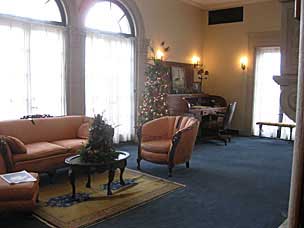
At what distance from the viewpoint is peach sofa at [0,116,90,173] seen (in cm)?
413

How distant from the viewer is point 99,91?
654 cm

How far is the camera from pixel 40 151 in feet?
14.4

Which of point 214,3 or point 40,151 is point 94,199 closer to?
point 40,151

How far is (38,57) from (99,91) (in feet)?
4.86

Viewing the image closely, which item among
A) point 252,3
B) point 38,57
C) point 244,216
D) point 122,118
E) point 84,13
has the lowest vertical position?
point 244,216

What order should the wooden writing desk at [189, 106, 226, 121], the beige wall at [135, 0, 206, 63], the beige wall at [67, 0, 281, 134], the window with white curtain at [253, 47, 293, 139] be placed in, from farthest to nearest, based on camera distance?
1. the window with white curtain at [253, 47, 293, 139]
2. the beige wall at [67, 0, 281, 134]
3. the wooden writing desk at [189, 106, 226, 121]
4. the beige wall at [135, 0, 206, 63]

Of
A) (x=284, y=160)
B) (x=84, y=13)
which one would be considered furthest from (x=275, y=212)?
(x=84, y=13)

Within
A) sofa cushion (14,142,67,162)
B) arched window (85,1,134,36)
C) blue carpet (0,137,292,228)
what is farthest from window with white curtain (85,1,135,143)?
sofa cushion (14,142,67,162)

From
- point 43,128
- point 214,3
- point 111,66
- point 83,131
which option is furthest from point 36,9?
point 214,3

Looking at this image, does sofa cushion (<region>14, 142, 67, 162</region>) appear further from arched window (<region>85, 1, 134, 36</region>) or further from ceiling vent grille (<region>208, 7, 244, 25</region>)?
ceiling vent grille (<region>208, 7, 244, 25</region>)

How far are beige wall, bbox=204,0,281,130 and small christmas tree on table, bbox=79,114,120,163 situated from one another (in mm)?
5665

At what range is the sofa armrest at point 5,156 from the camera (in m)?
3.87

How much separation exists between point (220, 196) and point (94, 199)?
5.26 feet

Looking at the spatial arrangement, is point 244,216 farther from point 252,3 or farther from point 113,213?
point 252,3
